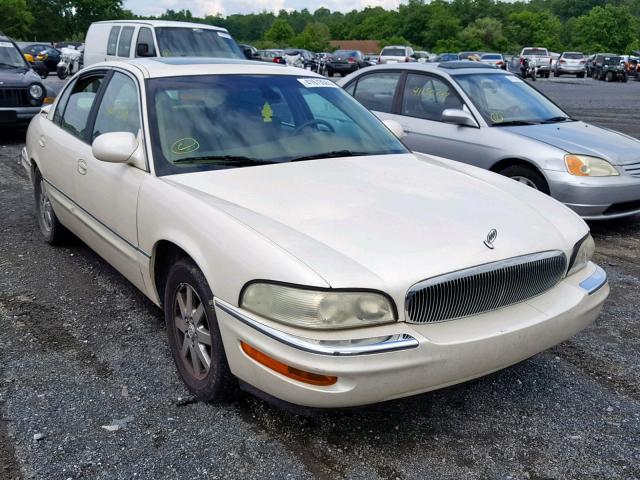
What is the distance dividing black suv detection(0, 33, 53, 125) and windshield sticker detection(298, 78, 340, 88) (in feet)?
25.1

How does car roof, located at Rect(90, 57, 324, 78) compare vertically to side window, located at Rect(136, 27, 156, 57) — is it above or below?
above

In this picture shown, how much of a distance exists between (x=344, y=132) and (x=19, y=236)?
323 cm

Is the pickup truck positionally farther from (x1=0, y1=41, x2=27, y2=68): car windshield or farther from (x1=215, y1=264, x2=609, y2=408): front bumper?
(x1=215, y1=264, x2=609, y2=408): front bumper

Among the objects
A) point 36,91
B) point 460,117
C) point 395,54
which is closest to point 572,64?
point 395,54

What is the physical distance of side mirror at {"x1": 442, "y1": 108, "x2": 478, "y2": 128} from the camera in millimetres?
6430

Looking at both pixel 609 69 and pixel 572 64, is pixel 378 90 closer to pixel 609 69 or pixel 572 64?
pixel 609 69

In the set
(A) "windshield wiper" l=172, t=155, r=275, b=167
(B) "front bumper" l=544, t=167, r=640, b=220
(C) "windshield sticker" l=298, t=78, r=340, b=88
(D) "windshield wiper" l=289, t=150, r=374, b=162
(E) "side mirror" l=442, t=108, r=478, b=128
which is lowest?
(B) "front bumper" l=544, t=167, r=640, b=220

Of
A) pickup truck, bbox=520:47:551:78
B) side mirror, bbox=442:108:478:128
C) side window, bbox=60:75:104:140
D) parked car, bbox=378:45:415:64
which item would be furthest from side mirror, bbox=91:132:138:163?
pickup truck, bbox=520:47:551:78

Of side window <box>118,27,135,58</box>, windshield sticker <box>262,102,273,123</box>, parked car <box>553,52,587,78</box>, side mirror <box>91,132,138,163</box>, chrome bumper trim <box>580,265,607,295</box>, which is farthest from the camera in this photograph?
parked car <box>553,52,587,78</box>

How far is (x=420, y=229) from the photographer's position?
2.83 metres

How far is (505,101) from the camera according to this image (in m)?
6.78

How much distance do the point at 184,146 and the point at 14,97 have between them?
8.32 m

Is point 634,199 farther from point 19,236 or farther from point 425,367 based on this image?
point 19,236

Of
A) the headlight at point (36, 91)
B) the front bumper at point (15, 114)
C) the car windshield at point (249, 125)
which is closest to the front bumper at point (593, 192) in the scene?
the car windshield at point (249, 125)
